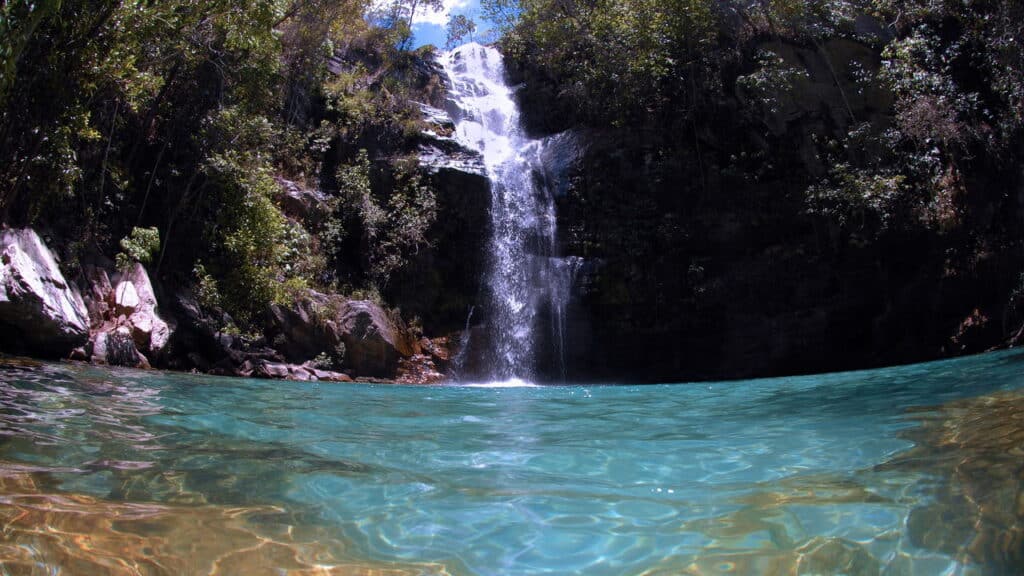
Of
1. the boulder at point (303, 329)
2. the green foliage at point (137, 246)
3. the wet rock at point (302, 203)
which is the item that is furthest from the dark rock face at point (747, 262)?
the green foliage at point (137, 246)

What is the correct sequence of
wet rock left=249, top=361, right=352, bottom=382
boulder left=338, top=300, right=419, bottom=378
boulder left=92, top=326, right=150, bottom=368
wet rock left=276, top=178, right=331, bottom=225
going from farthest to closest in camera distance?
wet rock left=276, top=178, right=331, bottom=225 < boulder left=338, top=300, right=419, bottom=378 < wet rock left=249, top=361, right=352, bottom=382 < boulder left=92, top=326, right=150, bottom=368

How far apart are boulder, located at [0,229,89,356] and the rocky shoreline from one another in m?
0.01

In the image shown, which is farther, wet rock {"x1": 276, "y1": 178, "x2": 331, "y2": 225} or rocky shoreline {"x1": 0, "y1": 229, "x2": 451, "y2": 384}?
wet rock {"x1": 276, "y1": 178, "x2": 331, "y2": 225}

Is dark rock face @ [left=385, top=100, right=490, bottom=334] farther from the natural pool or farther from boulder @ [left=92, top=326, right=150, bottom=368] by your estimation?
the natural pool

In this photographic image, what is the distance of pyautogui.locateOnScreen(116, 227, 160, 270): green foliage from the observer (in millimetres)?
10457

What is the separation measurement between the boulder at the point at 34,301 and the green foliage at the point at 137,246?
1292mm

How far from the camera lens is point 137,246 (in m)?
10.5

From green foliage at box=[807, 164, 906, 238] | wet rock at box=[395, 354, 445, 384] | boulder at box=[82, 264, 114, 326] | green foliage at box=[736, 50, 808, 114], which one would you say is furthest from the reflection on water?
green foliage at box=[736, 50, 808, 114]

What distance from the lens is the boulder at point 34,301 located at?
8273 mm

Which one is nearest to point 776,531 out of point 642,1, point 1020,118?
point 1020,118

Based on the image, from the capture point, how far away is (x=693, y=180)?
1717 centimetres

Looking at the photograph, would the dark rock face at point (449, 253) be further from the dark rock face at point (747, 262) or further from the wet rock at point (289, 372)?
the wet rock at point (289, 372)

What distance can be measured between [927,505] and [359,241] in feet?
48.7

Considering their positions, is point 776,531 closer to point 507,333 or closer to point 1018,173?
point 507,333
